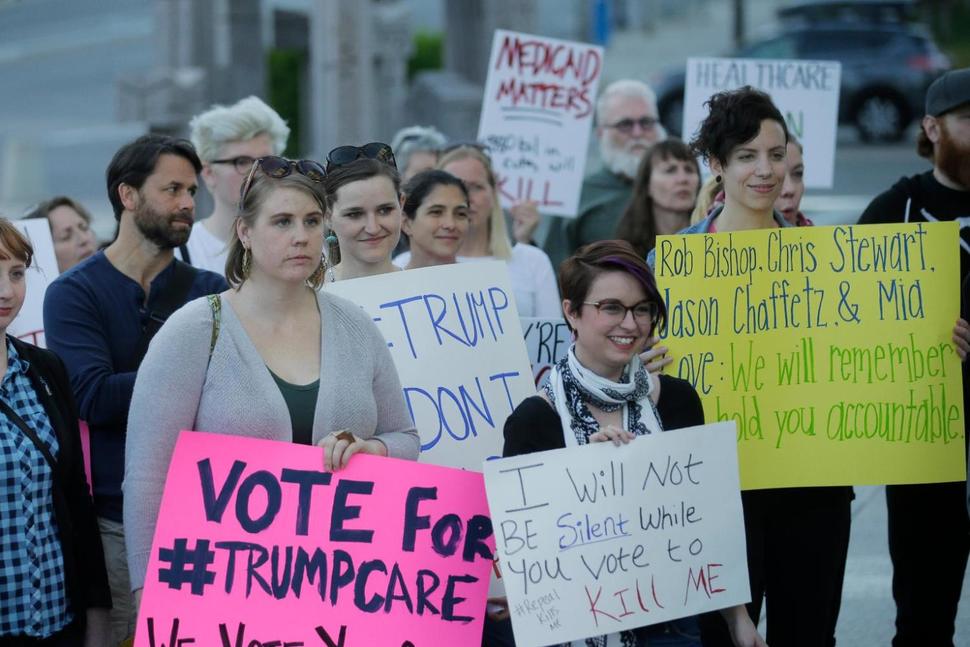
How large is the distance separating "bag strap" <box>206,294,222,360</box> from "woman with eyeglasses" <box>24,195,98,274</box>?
9.79 ft

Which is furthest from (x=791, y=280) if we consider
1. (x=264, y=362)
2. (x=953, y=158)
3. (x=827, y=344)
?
(x=264, y=362)

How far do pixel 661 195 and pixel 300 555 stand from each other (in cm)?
316

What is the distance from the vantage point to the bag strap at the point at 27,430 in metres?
3.67

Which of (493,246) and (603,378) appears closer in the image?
(603,378)

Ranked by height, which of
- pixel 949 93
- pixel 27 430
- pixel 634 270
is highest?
pixel 949 93

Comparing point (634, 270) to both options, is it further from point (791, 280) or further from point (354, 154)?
point (354, 154)

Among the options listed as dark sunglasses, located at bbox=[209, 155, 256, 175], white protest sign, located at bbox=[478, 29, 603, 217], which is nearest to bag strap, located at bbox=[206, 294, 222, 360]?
dark sunglasses, located at bbox=[209, 155, 256, 175]

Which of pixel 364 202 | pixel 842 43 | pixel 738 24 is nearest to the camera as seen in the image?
pixel 364 202

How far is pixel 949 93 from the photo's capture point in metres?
4.87

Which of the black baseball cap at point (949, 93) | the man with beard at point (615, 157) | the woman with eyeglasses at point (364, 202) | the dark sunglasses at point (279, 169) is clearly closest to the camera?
the dark sunglasses at point (279, 169)

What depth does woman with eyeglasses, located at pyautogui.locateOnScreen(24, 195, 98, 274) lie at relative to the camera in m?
6.58

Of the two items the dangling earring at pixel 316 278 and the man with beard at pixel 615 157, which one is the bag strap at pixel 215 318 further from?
the man with beard at pixel 615 157

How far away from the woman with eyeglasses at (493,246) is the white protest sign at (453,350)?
1143 millimetres

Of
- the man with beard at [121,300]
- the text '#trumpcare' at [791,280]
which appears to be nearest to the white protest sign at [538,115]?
the man with beard at [121,300]
